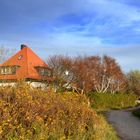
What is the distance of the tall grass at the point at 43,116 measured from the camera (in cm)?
792

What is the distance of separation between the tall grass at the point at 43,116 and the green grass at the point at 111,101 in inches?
1219

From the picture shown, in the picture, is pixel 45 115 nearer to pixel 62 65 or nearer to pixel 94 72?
pixel 62 65

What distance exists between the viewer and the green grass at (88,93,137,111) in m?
44.4

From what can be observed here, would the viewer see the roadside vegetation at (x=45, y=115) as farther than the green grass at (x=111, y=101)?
No

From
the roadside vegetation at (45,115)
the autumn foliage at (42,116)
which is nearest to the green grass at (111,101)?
the roadside vegetation at (45,115)

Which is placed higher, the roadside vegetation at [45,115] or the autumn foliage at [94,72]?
the autumn foliage at [94,72]

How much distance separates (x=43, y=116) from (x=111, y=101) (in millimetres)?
38929

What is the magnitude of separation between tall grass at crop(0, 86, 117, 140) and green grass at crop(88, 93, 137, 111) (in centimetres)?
3096

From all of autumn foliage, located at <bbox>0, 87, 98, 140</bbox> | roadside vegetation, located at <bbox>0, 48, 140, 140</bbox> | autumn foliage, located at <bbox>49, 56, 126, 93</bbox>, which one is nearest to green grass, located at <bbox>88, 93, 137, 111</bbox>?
autumn foliage, located at <bbox>49, 56, 126, 93</bbox>

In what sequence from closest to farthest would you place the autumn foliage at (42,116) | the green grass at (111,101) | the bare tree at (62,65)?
the autumn foliage at (42,116) < the green grass at (111,101) < the bare tree at (62,65)

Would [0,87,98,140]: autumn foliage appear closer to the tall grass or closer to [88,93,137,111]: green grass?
the tall grass

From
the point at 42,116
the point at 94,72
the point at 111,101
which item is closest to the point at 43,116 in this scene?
the point at 42,116

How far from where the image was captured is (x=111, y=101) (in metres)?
47.6

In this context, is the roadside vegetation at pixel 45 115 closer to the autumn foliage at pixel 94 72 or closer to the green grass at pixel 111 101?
the green grass at pixel 111 101
